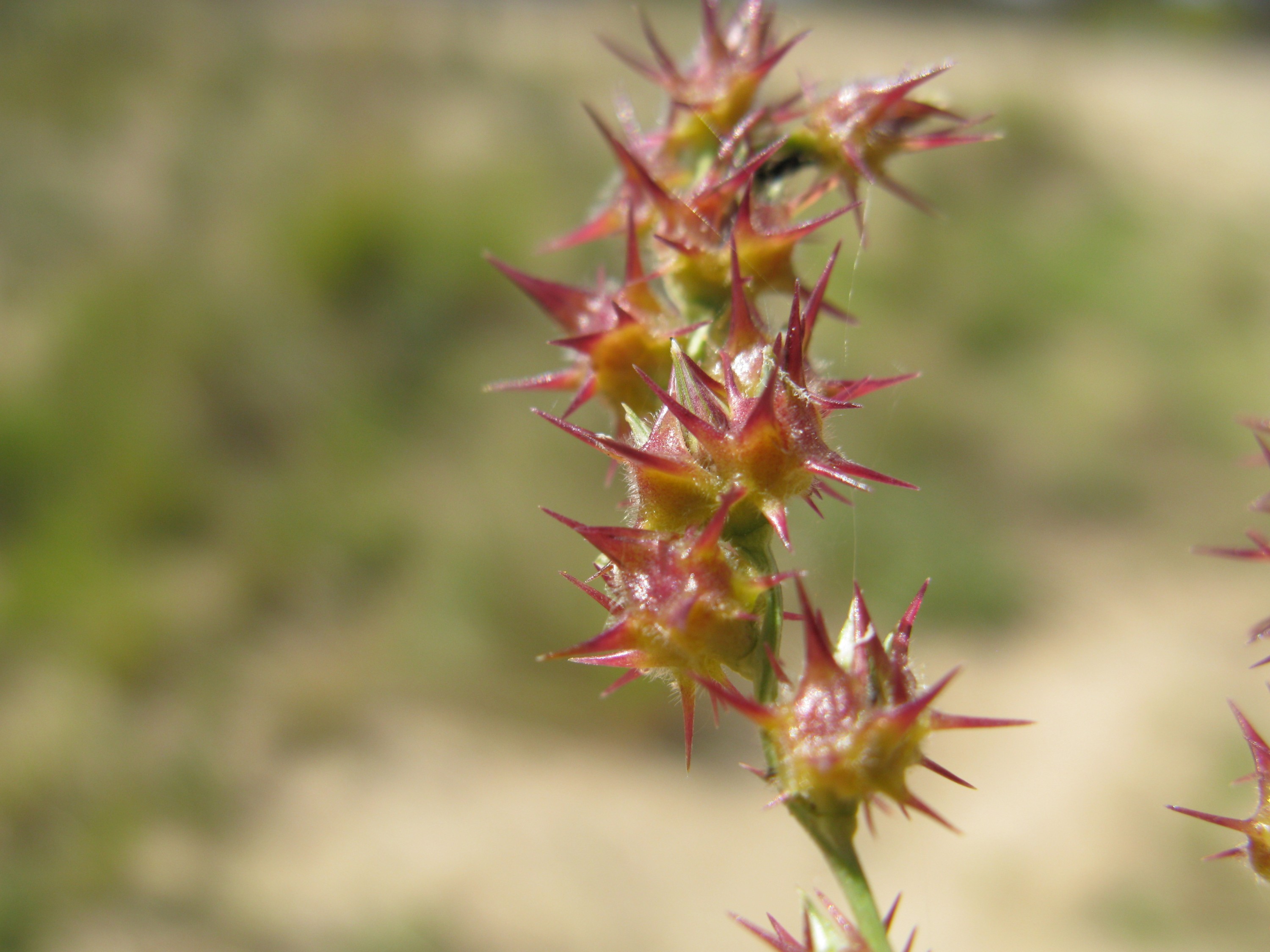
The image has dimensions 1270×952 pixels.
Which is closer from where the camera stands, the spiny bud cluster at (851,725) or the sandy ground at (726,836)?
the spiny bud cluster at (851,725)

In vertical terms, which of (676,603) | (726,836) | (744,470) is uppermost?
(726,836)

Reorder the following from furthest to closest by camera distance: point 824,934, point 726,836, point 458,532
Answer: point 458,532 → point 726,836 → point 824,934

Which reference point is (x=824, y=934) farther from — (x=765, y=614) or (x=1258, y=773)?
(x=1258, y=773)

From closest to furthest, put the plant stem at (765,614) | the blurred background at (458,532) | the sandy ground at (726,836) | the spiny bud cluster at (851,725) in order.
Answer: the spiny bud cluster at (851,725), the plant stem at (765,614), the sandy ground at (726,836), the blurred background at (458,532)

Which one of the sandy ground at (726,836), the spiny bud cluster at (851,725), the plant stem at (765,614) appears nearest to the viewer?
the spiny bud cluster at (851,725)

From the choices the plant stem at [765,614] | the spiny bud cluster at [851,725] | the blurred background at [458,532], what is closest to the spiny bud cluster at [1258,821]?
the spiny bud cluster at [851,725]

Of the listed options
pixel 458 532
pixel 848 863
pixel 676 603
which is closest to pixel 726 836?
pixel 458 532

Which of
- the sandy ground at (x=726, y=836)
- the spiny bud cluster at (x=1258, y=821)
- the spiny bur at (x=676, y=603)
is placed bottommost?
the spiny bud cluster at (x=1258, y=821)

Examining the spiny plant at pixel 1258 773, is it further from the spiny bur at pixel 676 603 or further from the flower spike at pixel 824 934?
the spiny bur at pixel 676 603
